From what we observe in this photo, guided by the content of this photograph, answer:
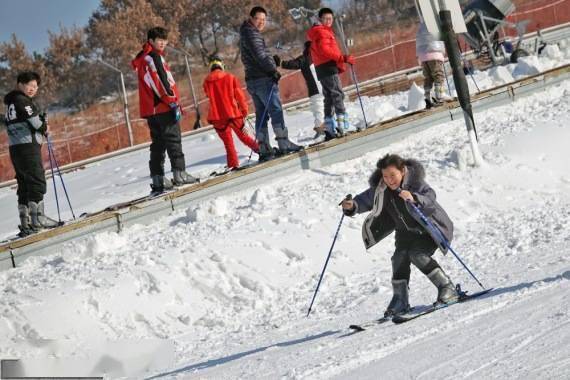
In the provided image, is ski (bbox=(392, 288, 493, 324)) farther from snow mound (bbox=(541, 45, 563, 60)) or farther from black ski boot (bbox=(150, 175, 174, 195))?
snow mound (bbox=(541, 45, 563, 60))

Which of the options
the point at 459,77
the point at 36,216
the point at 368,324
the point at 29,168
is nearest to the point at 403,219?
the point at 368,324

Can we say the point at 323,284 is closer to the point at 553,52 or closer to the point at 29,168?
the point at 29,168

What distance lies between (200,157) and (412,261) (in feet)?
35.2

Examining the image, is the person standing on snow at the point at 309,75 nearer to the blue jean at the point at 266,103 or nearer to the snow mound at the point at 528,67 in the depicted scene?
the blue jean at the point at 266,103

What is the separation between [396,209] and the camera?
21.1ft

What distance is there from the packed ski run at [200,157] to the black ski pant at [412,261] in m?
6.24

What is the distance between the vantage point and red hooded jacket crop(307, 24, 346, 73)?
11484 millimetres

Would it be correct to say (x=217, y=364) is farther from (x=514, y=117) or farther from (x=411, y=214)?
(x=514, y=117)

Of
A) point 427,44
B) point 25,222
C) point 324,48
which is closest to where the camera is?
point 25,222

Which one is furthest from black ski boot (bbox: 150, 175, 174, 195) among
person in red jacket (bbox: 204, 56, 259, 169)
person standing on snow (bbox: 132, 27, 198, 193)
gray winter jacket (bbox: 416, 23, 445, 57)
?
gray winter jacket (bbox: 416, 23, 445, 57)

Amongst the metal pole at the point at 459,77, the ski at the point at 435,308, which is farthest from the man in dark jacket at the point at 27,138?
the ski at the point at 435,308

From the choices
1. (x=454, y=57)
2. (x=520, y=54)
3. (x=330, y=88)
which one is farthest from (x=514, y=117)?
(x=520, y=54)

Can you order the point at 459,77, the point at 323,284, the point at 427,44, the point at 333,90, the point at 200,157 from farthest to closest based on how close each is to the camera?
the point at 200,157 < the point at 427,44 < the point at 333,90 < the point at 459,77 < the point at 323,284

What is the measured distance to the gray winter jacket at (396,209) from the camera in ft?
20.8
